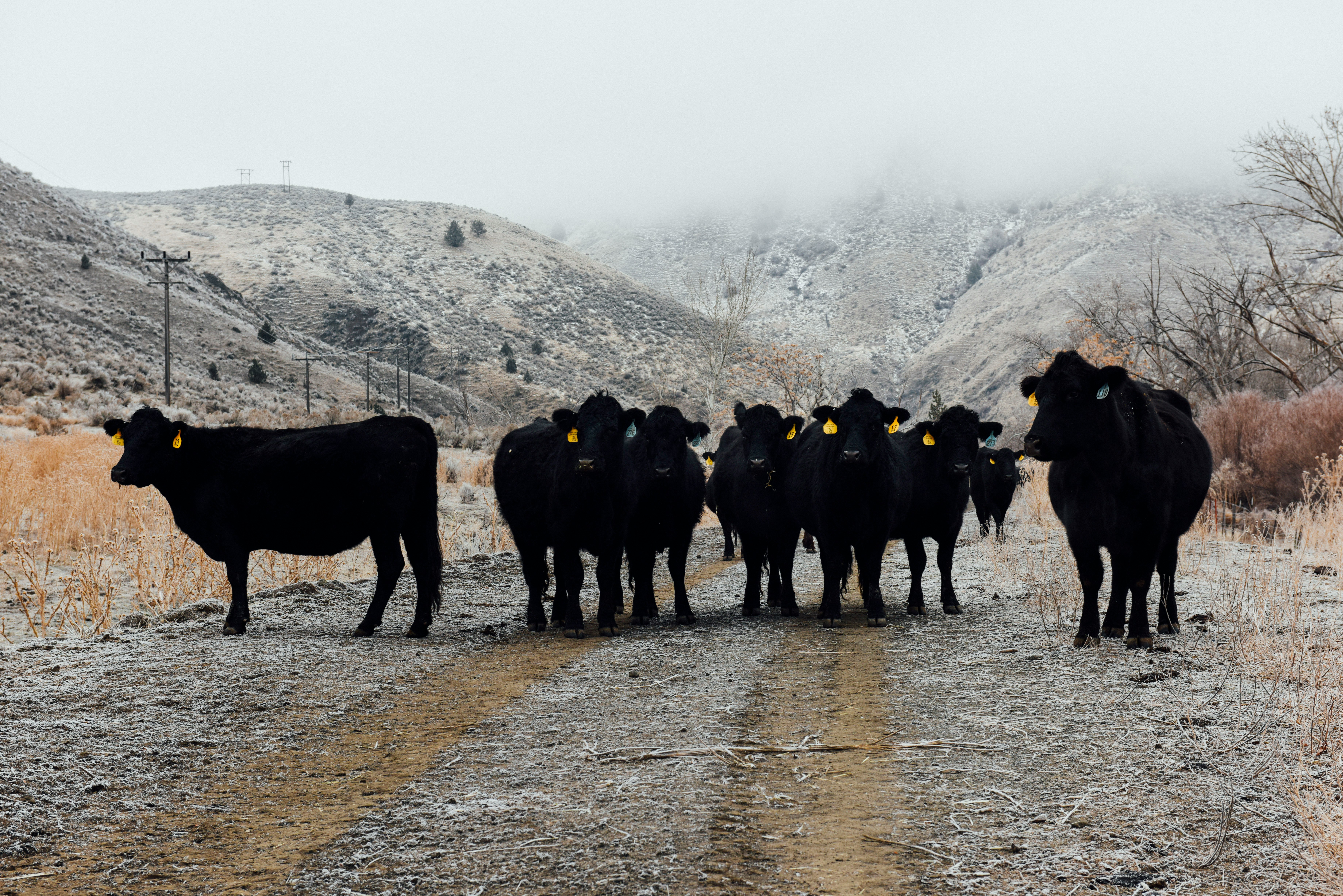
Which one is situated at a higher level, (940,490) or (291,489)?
(291,489)

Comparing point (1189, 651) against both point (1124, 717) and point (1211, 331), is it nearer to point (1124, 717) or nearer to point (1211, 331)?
point (1124, 717)

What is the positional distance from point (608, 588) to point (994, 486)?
11115 millimetres

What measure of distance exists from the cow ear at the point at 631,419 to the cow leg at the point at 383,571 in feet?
7.85

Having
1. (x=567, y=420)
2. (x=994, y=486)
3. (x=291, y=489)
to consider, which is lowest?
(x=994, y=486)

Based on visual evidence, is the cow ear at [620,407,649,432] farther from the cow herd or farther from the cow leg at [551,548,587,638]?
the cow leg at [551,548,587,638]

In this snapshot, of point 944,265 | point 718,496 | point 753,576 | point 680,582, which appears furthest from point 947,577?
point 944,265

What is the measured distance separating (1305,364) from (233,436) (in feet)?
83.3

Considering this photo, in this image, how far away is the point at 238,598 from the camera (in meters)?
8.72

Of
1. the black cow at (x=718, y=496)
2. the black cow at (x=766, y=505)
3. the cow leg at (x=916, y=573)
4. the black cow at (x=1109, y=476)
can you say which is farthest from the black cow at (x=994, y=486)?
the black cow at (x=1109, y=476)

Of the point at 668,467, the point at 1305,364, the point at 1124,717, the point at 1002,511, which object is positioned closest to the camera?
the point at 1124,717

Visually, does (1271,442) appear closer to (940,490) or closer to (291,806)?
(940,490)

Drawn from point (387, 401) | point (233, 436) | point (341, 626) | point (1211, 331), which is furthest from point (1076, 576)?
point (387, 401)

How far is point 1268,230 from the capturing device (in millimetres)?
95250

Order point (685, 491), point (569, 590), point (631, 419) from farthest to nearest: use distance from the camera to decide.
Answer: point (685, 491)
point (631, 419)
point (569, 590)
